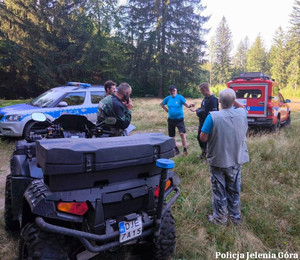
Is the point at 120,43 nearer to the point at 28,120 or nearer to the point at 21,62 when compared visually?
the point at 21,62

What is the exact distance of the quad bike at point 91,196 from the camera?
1.78 meters

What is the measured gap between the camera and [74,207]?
1871mm

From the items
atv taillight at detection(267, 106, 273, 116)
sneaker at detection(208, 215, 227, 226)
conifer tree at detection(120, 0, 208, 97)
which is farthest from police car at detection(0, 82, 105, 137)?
conifer tree at detection(120, 0, 208, 97)

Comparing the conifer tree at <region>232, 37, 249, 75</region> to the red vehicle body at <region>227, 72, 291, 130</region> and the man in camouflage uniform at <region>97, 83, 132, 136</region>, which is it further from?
the man in camouflage uniform at <region>97, 83, 132, 136</region>

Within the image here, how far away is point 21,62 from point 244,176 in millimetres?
22318

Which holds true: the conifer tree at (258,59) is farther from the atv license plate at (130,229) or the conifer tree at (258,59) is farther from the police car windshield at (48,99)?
the atv license plate at (130,229)

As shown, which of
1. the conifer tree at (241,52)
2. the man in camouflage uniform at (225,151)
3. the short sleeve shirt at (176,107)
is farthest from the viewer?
the conifer tree at (241,52)

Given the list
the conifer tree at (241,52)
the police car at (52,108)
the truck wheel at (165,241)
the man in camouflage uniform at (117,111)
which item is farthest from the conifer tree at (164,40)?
the conifer tree at (241,52)

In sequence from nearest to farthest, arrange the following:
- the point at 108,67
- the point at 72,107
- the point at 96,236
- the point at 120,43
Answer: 1. the point at 96,236
2. the point at 72,107
3. the point at 108,67
4. the point at 120,43

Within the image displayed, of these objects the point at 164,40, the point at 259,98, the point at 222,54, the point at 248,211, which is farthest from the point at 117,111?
the point at 222,54

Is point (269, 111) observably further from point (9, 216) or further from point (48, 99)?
point (9, 216)

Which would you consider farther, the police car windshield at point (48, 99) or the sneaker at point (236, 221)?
the police car windshield at point (48, 99)

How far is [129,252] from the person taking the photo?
2.66 metres

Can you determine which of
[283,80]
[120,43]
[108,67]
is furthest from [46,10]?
[283,80]
